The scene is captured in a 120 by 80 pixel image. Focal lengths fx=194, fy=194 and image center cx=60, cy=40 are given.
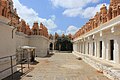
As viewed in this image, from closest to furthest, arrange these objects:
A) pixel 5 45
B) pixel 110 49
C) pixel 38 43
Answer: pixel 5 45 < pixel 110 49 < pixel 38 43

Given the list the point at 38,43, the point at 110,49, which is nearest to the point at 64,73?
the point at 110,49

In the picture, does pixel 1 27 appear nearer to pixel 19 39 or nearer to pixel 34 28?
pixel 19 39

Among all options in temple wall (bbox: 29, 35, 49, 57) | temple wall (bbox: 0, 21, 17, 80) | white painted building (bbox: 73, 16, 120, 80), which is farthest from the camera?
temple wall (bbox: 29, 35, 49, 57)

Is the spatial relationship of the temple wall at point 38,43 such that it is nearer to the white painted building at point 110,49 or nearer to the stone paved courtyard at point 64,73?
the white painted building at point 110,49

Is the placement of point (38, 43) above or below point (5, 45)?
Result: above

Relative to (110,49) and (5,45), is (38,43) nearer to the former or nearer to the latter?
(110,49)

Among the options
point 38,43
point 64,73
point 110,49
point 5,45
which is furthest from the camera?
point 38,43

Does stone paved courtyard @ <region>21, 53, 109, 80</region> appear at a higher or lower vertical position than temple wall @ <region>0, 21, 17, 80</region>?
lower

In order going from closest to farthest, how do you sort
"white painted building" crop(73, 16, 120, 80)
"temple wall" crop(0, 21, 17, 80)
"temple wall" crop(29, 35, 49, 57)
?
1. "temple wall" crop(0, 21, 17, 80)
2. "white painted building" crop(73, 16, 120, 80)
3. "temple wall" crop(29, 35, 49, 57)

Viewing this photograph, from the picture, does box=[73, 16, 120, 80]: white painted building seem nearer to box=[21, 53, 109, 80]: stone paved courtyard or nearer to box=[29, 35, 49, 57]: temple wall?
box=[21, 53, 109, 80]: stone paved courtyard

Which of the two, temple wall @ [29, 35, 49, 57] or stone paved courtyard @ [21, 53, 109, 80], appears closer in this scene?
stone paved courtyard @ [21, 53, 109, 80]

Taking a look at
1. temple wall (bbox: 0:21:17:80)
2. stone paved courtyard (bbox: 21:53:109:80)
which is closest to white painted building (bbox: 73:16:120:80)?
stone paved courtyard (bbox: 21:53:109:80)

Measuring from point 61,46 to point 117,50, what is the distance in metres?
35.4

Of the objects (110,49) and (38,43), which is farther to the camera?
(38,43)
